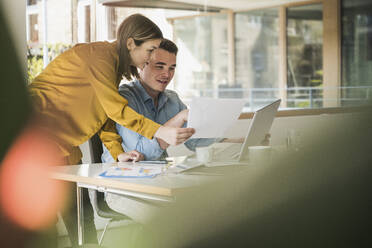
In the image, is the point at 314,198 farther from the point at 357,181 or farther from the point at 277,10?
the point at 277,10

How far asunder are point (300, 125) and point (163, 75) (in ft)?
7.60

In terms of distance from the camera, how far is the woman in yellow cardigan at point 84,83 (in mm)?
1993

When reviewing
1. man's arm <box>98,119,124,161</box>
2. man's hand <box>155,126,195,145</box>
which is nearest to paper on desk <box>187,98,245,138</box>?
man's hand <box>155,126,195,145</box>

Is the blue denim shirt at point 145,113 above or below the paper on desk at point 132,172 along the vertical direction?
above

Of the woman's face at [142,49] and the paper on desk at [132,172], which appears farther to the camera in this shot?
the woman's face at [142,49]

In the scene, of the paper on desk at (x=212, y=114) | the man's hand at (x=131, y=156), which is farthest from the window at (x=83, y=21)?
the paper on desk at (x=212, y=114)

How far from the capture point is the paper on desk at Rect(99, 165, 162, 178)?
5.34 feet

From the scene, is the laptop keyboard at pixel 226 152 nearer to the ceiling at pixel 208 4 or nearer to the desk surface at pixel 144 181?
the desk surface at pixel 144 181

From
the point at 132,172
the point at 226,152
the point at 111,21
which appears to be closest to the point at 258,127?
the point at 226,152

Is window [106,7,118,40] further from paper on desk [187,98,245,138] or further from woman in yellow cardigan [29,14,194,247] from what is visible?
paper on desk [187,98,245,138]

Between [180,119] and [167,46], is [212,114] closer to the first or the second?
[180,119]

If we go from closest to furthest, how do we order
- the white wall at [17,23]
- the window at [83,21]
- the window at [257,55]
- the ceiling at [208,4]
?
1. the white wall at [17,23]
2. the window at [83,21]
3. the ceiling at [208,4]
4. the window at [257,55]

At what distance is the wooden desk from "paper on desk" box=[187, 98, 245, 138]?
0.21 m

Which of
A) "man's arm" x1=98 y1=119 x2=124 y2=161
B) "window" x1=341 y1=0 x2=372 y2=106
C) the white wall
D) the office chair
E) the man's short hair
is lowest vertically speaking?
the office chair
